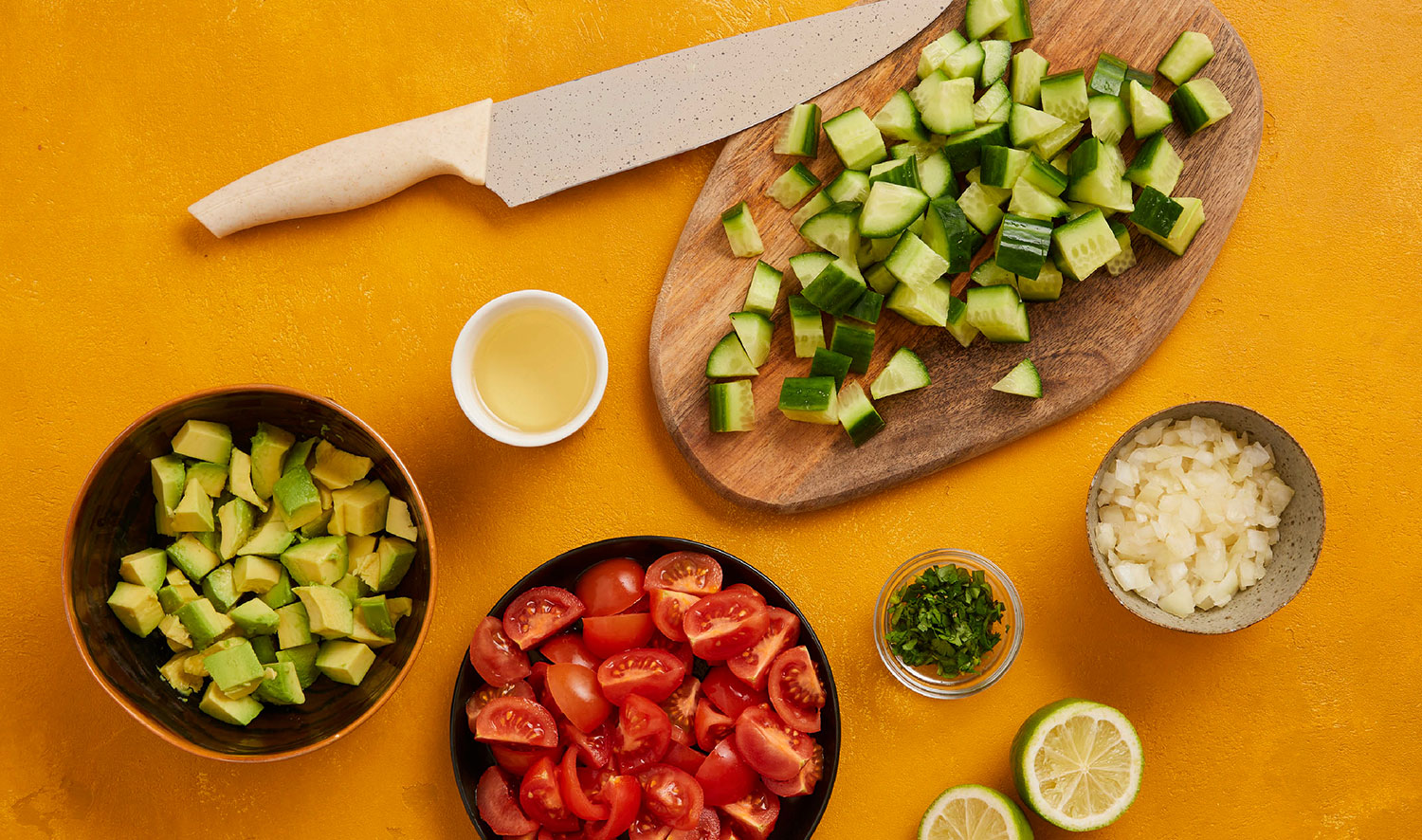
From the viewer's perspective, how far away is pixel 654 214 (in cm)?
274

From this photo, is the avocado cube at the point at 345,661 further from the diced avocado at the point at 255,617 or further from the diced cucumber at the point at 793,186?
the diced cucumber at the point at 793,186

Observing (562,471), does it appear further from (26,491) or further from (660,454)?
A: (26,491)

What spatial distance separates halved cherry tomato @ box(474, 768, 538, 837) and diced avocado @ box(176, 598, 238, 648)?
2.57 ft

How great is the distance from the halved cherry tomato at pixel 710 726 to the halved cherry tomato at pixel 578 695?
0.83 ft

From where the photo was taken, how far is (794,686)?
94.7 inches

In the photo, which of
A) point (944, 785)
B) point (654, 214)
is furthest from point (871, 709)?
point (654, 214)

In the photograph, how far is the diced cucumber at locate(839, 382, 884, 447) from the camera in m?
2.54

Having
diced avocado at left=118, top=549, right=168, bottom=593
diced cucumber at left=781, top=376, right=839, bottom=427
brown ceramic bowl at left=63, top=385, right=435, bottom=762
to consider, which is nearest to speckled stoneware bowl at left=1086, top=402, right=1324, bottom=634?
diced cucumber at left=781, top=376, right=839, bottom=427

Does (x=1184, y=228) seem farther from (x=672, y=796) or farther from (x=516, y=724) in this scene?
(x=516, y=724)

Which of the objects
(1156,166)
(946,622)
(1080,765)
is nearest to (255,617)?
(946,622)

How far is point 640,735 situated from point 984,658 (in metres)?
1.05

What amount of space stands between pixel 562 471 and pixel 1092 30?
2050 mm

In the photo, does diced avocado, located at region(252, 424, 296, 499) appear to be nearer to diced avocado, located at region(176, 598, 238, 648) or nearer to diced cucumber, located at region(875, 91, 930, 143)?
diced avocado, located at region(176, 598, 238, 648)

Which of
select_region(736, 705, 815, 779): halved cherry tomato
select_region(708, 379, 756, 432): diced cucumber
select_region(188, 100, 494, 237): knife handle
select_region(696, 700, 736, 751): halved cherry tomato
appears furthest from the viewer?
select_region(188, 100, 494, 237): knife handle
